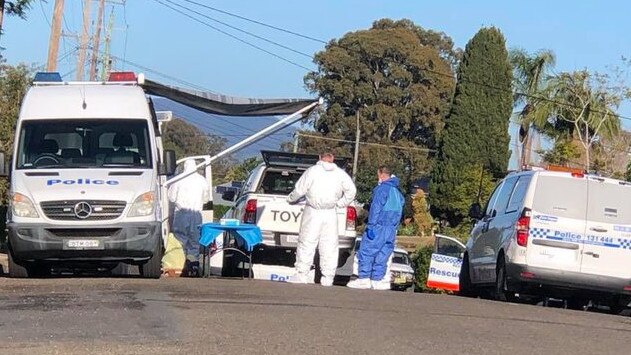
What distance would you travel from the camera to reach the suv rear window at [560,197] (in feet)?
49.3

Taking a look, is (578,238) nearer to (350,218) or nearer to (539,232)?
(539,232)

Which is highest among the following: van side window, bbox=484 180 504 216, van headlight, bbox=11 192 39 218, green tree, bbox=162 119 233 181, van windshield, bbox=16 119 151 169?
green tree, bbox=162 119 233 181

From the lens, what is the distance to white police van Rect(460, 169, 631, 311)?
14984mm

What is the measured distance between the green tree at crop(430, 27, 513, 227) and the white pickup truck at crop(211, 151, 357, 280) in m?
30.4

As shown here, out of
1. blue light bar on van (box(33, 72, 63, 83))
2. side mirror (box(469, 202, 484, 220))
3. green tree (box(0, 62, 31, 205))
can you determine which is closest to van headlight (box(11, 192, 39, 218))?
blue light bar on van (box(33, 72, 63, 83))

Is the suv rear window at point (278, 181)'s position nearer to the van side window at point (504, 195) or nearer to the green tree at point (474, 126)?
the van side window at point (504, 195)

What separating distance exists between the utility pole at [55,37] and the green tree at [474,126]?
867 inches

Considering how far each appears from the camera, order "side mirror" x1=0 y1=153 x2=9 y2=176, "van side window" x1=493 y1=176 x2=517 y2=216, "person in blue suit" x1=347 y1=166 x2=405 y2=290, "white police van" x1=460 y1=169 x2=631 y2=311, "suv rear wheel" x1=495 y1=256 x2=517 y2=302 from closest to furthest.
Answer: "side mirror" x1=0 y1=153 x2=9 y2=176
"white police van" x1=460 y1=169 x2=631 y2=311
"suv rear wheel" x1=495 y1=256 x2=517 y2=302
"van side window" x1=493 y1=176 x2=517 y2=216
"person in blue suit" x1=347 y1=166 x2=405 y2=290

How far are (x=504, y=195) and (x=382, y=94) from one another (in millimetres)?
44605

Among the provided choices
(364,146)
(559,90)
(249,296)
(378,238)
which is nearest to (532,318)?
(249,296)

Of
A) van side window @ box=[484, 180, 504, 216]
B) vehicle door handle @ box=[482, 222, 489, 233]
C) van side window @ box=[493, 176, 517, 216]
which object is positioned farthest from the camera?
van side window @ box=[484, 180, 504, 216]

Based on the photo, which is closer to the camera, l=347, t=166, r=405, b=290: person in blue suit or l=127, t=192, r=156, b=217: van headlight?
l=127, t=192, r=156, b=217: van headlight

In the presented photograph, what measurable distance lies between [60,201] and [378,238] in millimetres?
4614

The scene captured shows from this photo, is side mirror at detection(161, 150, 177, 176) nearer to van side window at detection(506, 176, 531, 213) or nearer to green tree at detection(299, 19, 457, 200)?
van side window at detection(506, 176, 531, 213)
